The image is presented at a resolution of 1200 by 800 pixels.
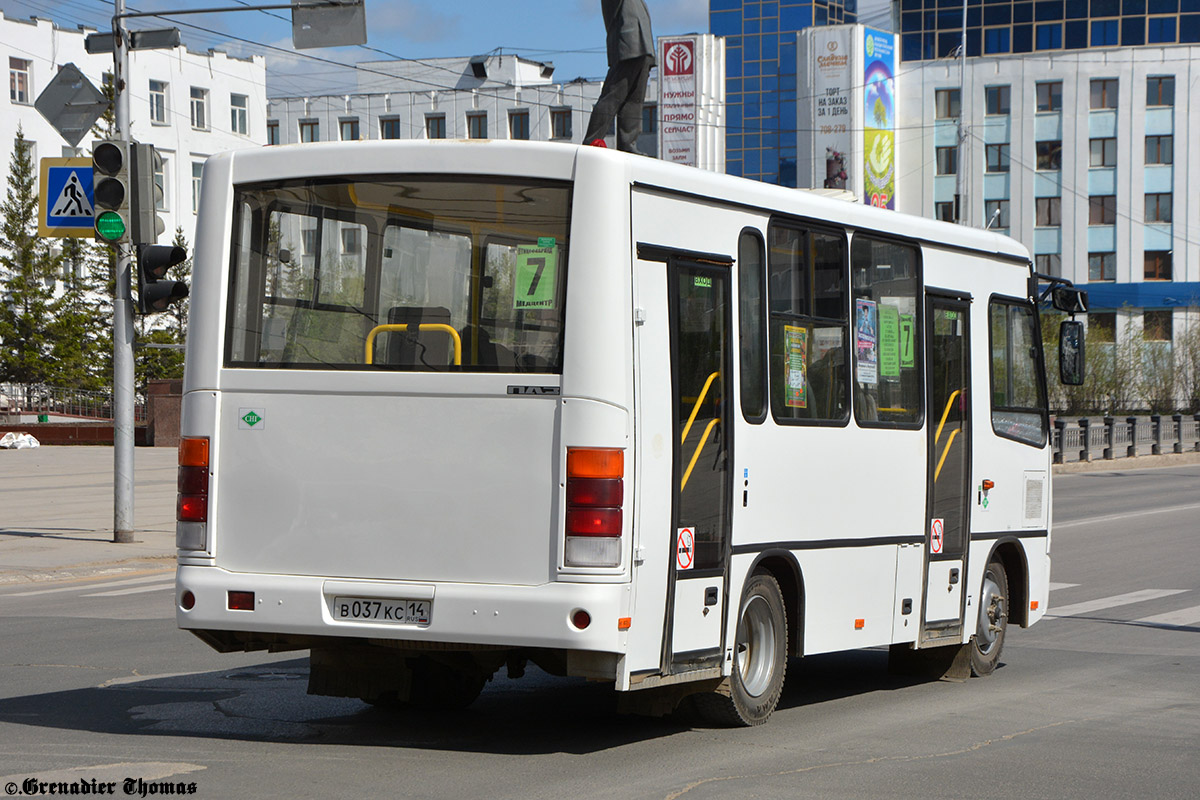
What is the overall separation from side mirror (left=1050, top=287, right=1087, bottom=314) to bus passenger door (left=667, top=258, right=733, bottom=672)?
4.29 meters

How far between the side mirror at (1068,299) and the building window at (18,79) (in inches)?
2573

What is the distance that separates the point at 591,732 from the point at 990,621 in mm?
3703

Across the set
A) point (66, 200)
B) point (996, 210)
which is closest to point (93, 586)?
point (66, 200)

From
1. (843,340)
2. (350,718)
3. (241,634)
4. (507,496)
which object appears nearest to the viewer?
(507,496)

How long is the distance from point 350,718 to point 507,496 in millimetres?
1890

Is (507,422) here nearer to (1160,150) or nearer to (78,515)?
(78,515)

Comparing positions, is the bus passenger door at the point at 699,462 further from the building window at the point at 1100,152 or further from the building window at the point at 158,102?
the building window at the point at 1100,152

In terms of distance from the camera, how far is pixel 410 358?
7.46 metres

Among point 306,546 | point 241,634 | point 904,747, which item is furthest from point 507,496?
point 904,747

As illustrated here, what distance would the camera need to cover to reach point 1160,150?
271 ft

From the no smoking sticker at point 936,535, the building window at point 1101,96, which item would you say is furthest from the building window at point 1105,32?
the no smoking sticker at point 936,535

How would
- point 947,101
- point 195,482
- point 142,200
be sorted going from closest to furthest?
point 195,482
point 142,200
point 947,101

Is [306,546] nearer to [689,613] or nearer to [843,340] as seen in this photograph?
[689,613]

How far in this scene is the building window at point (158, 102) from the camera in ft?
245
